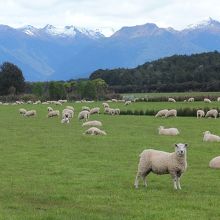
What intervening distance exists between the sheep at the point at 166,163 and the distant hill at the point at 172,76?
95197mm

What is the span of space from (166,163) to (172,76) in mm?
116518

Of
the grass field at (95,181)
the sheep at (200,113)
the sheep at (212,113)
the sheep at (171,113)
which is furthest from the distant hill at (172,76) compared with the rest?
the grass field at (95,181)

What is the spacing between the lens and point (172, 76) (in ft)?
425

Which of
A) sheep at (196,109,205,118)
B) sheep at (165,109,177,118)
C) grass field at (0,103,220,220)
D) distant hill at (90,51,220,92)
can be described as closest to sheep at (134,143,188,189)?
grass field at (0,103,220,220)

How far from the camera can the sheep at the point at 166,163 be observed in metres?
14.2

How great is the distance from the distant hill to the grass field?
280 ft

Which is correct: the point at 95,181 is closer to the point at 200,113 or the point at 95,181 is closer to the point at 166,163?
the point at 166,163

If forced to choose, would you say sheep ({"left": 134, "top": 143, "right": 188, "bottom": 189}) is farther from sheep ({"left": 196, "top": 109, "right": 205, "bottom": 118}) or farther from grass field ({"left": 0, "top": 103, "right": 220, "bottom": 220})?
sheep ({"left": 196, "top": 109, "right": 205, "bottom": 118})

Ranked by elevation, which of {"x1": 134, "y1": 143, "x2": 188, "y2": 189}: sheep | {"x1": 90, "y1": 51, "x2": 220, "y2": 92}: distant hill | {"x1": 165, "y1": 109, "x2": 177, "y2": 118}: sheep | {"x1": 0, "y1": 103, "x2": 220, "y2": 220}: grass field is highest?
{"x1": 90, "y1": 51, "x2": 220, "y2": 92}: distant hill

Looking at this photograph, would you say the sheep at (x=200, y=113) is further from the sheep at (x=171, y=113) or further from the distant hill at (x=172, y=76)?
the distant hill at (x=172, y=76)

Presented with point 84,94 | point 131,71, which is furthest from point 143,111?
point 131,71

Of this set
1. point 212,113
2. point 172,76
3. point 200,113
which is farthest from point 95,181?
point 172,76

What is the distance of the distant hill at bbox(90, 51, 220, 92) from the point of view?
117 m

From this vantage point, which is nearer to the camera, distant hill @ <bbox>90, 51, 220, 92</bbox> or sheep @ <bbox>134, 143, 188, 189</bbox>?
sheep @ <bbox>134, 143, 188, 189</bbox>
